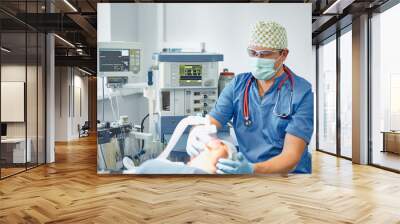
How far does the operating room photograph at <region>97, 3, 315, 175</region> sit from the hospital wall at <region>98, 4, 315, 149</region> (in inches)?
0.6

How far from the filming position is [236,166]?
18.4ft

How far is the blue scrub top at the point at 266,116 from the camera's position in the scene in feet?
17.6

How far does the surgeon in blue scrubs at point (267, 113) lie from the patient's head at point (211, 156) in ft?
0.24

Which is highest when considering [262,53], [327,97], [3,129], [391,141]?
[262,53]

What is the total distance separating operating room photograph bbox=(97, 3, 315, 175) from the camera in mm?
5594

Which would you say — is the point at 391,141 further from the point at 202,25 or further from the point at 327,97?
the point at 202,25

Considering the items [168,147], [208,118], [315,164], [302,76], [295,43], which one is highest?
[295,43]

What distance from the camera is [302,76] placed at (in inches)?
221

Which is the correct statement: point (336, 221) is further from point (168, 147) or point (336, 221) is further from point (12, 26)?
point (12, 26)

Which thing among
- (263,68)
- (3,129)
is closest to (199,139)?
(263,68)

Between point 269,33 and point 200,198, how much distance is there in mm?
2635

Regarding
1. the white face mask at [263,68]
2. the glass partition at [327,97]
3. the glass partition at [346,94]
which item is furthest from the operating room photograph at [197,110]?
the glass partition at [327,97]

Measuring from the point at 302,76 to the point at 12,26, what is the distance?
4393 mm

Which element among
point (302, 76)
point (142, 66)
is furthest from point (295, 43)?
point (142, 66)
